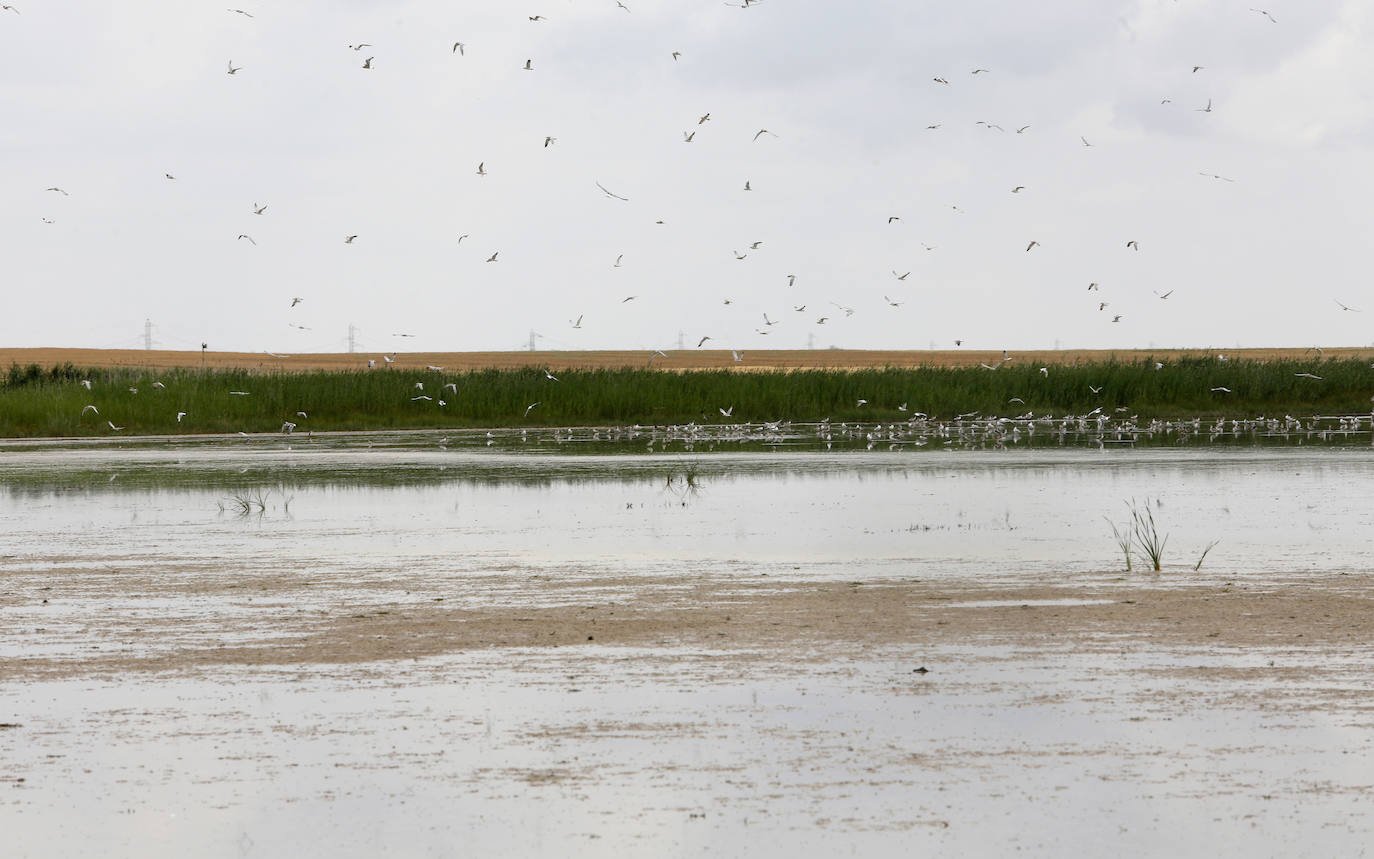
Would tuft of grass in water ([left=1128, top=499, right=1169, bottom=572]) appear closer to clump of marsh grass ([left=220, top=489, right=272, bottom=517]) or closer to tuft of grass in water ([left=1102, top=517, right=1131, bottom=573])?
tuft of grass in water ([left=1102, top=517, right=1131, bottom=573])

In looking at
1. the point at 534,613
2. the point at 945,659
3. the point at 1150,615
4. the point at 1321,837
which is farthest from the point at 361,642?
the point at 1321,837

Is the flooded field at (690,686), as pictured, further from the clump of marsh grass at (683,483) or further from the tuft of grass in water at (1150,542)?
the clump of marsh grass at (683,483)

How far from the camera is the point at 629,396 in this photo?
1847 inches

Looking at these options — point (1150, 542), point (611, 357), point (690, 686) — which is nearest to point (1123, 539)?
point (1150, 542)

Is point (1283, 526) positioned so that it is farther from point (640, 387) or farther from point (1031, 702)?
point (640, 387)

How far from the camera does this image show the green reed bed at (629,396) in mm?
43531

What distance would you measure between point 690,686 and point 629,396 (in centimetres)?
3894

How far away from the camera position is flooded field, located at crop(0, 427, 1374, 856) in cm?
579

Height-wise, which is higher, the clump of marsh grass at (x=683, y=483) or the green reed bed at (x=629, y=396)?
the green reed bed at (x=629, y=396)

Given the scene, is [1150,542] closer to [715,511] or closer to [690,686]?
[715,511]

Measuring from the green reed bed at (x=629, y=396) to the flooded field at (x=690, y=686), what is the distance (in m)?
26.5

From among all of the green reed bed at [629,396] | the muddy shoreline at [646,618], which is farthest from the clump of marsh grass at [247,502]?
the green reed bed at [629,396]

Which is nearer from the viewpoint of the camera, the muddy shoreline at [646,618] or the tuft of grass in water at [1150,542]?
the muddy shoreline at [646,618]

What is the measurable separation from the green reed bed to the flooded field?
87.0 feet
